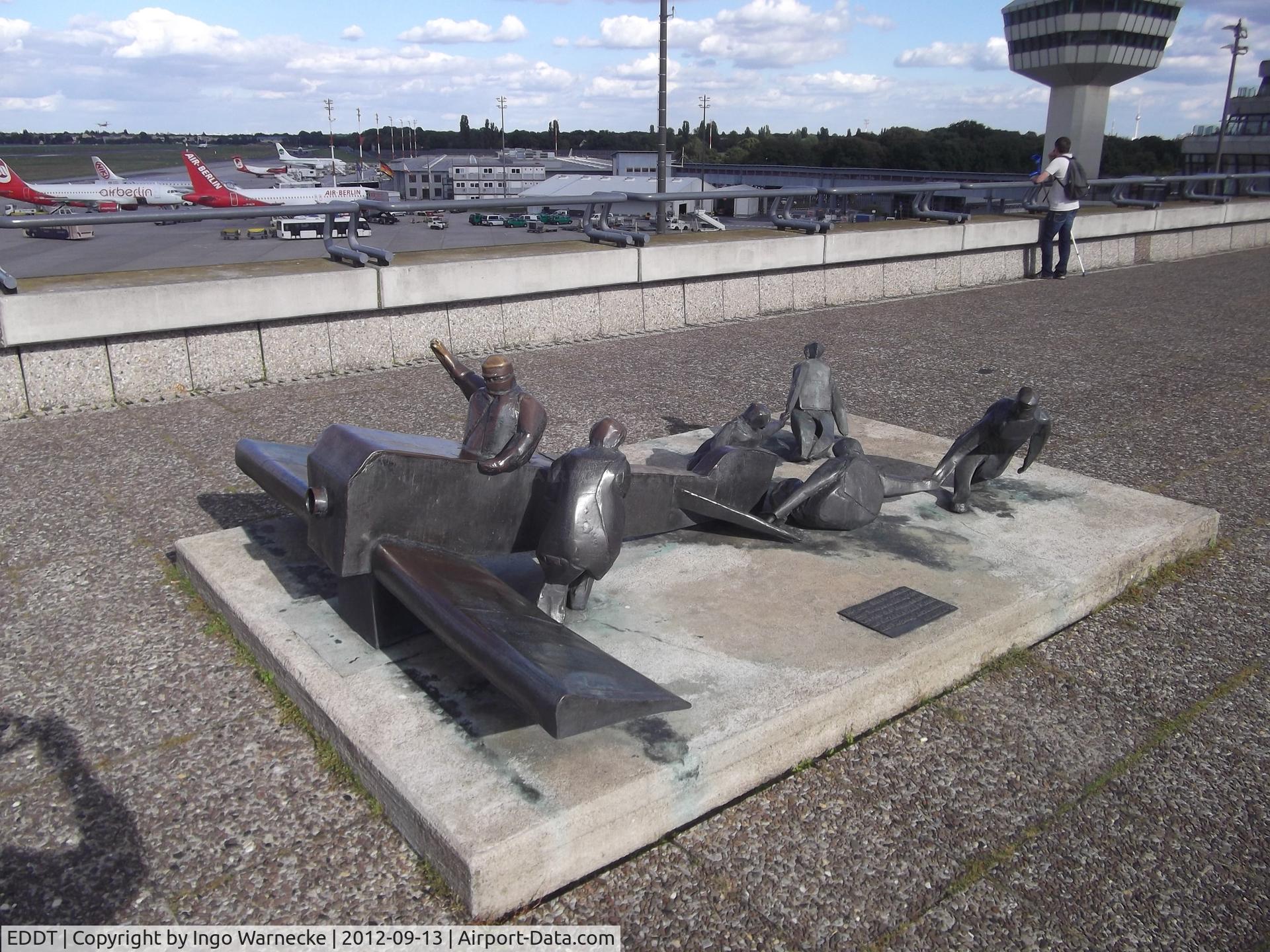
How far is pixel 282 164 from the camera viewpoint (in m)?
111

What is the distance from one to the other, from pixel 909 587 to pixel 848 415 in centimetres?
342

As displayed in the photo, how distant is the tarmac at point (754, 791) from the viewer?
290cm

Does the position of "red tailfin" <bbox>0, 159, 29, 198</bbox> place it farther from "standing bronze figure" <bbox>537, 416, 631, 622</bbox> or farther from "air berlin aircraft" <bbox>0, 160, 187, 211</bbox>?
"standing bronze figure" <bbox>537, 416, 631, 622</bbox>

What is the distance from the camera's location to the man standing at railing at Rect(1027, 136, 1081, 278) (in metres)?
14.3

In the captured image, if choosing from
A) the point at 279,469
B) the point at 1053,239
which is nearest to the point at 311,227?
the point at 1053,239

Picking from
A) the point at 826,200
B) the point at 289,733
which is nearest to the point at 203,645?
the point at 289,733

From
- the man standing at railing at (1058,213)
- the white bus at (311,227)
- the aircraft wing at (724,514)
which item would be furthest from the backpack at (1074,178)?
the aircraft wing at (724,514)

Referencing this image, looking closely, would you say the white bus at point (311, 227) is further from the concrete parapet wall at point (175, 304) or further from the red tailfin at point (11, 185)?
the red tailfin at point (11, 185)

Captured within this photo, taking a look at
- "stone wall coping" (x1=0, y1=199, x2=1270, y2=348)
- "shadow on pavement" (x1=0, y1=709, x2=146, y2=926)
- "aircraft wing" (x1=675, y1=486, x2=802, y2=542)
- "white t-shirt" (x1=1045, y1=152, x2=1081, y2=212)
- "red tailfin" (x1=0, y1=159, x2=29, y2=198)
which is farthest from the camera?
"red tailfin" (x1=0, y1=159, x2=29, y2=198)

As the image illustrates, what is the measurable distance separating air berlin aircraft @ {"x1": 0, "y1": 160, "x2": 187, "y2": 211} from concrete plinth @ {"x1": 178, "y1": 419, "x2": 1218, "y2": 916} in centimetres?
5380

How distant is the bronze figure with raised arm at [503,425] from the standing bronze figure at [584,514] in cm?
18

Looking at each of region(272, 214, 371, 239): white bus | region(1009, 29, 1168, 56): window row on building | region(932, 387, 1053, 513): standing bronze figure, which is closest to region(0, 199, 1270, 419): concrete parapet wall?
region(272, 214, 371, 239): white bus

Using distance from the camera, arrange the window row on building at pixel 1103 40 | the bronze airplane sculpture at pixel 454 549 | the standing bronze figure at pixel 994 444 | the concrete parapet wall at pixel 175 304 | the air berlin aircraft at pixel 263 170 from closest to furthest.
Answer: the bronze airplane sculpture at pixel 454 549 < the standing bronze figure at pixel 994 444 < the concrete parapet wall at pixel 175 304 < the window row on building at pixel 1103 40 < the air berlin aircraft at pixel 263 170

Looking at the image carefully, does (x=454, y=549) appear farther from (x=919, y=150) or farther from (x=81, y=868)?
(x=919, y=150)
